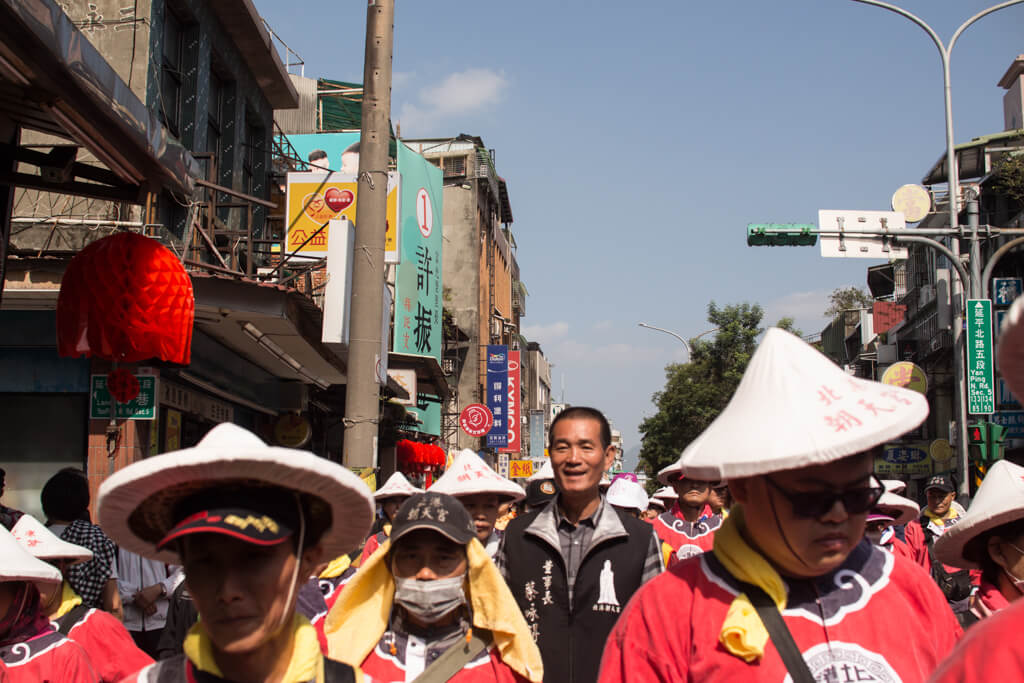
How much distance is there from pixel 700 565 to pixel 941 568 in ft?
17.1

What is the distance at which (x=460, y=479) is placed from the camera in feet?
21.2

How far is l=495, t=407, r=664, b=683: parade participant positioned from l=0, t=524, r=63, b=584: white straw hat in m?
2.03

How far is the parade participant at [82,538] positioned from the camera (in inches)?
243

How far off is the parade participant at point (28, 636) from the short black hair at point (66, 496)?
2861 mm

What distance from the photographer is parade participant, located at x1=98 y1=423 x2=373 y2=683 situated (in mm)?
2266

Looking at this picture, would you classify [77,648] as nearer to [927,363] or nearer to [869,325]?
[927,363]

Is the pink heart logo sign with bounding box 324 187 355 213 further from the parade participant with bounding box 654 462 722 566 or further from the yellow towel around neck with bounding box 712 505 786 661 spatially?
the yellow towel around neck with bounding box 712 505 786 661

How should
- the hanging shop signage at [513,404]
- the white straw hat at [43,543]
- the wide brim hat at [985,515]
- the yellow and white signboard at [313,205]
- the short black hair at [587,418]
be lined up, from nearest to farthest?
the wide brim hat at [985,515] → the white straw hat at [43,543] → the short black hair at [587,418] → the yellow and white signboard at [313,205] → the hanging shop signage at [513,404]

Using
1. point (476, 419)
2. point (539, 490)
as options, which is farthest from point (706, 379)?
point (539, 490)

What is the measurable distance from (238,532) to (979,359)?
716 inches

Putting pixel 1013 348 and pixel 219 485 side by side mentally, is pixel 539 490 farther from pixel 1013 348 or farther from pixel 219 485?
pixel 1013 348

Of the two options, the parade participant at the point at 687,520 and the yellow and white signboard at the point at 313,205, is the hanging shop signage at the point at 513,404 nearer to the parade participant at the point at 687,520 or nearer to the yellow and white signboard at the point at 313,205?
the yellow and white signboard at the point at 313,205

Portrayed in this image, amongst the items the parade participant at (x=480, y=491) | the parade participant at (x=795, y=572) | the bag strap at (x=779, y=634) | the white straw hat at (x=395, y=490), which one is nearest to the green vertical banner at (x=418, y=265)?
the white straw hat at (x=395, y=490)

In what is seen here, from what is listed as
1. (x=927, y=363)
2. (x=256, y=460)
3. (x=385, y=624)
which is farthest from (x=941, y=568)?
(x=927, y=363)
